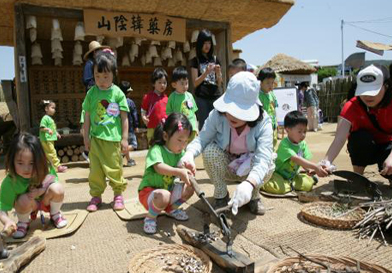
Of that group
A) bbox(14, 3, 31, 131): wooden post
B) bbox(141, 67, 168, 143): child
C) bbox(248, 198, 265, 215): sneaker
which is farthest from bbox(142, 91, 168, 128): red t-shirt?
bbox(14, 3, 31, 131): wooden post

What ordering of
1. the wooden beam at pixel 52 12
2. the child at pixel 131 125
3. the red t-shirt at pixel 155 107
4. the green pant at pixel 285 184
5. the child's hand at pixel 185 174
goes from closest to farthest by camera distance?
the child's hand at pixel 185 174, the green pant at pixel 285 184, the red t-shirt at pixel 155 107, the wooden beam at pixel 52 12, the child at pixel 131 125

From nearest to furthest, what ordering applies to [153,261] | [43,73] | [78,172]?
[153,261] → [78,172] → [43,73]

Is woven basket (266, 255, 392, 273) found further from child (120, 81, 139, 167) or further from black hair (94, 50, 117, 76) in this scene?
child (120, 81, 139, 167)

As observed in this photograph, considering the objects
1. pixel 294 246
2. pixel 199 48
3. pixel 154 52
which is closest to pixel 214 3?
pixel 154 52

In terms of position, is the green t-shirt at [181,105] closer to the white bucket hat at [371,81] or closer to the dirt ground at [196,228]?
the dirt ground at [196,228]

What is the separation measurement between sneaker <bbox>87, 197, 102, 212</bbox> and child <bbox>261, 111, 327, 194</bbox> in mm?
1550

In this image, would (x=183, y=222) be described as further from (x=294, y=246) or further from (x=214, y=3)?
(x=214, y=3)

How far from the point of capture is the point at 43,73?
7613 millimetres

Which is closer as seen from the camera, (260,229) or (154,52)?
(260,229)

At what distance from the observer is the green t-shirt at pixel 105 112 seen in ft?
9.42

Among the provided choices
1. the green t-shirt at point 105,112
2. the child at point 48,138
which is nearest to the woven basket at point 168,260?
the green t-shirt at point 105,112

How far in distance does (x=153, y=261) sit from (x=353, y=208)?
156cm

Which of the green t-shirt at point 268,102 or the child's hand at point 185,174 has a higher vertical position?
the green t-shirt at point 268,102

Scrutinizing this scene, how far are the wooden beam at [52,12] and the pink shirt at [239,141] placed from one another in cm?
440
